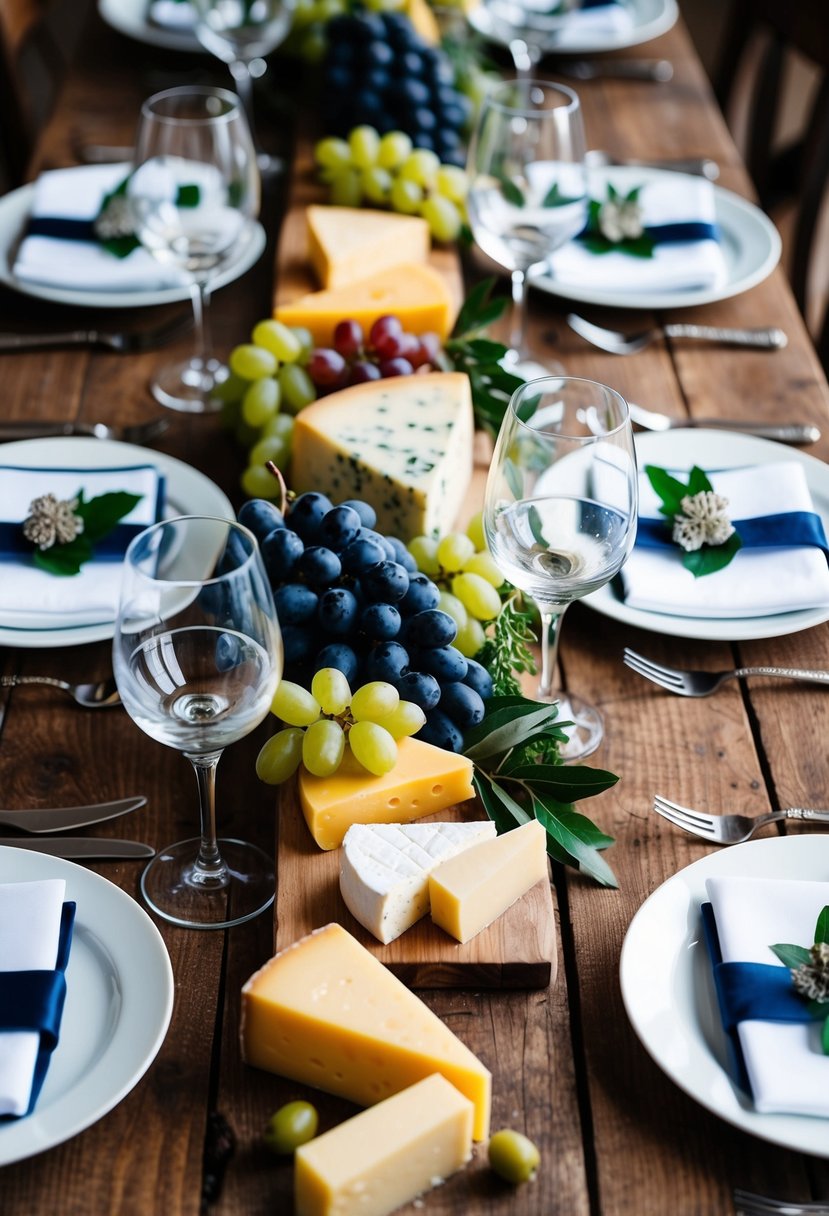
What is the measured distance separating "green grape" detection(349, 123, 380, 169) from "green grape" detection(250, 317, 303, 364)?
529 mm

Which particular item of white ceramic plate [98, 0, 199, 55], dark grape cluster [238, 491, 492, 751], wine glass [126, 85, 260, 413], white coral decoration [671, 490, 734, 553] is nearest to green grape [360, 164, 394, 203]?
wine glass [126, 85, 260, 413]

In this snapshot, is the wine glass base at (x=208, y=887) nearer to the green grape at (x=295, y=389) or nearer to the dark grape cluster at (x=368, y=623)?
the dark grape cluster at (x=368, y=623)

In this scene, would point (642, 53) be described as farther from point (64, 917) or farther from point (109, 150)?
point (64, 917)

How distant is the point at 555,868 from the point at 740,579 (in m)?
0.42

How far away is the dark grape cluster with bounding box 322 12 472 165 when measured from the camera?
6.75 ft

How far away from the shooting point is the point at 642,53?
270 cm

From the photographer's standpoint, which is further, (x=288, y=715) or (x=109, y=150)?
(x=109, y=150)

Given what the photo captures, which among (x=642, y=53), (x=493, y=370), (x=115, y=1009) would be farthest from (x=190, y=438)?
(x=642, y=53)

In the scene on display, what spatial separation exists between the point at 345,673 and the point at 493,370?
620 mm

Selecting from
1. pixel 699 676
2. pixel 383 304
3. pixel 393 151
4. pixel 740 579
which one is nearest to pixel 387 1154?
pixel 699 676


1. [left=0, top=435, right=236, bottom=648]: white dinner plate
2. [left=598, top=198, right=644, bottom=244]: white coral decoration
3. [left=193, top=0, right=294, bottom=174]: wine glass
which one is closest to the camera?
[left=0, top=435, right=236, bottom=648]: white dinner plate

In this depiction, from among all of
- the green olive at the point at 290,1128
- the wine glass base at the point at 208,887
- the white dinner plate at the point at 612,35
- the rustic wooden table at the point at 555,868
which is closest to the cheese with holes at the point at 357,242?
the rustic wooden table at the point at 555,868

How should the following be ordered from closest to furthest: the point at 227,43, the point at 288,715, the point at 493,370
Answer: the point at 288,715 < the point at 493,370 < the point at 227,43

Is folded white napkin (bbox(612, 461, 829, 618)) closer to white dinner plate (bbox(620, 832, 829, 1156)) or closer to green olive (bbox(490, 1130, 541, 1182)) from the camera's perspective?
white dinner plate (bbox(620, 832, 829, 1156))
